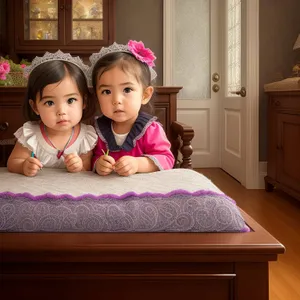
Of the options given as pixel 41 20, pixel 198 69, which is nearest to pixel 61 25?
pixel 41 20

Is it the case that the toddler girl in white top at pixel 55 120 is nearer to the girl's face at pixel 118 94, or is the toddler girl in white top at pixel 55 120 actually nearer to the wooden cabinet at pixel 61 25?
the girl's face at pixel 118 94

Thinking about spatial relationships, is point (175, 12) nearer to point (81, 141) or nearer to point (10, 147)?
point (10, 147)

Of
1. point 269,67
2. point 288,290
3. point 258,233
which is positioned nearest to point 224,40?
point 269,67

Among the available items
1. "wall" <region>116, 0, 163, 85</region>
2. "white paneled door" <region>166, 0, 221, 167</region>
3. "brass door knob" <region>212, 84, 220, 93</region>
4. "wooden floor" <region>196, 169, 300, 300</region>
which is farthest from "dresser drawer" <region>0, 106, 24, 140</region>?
"brass door knob" <region>212, 84, 220, 93</region>

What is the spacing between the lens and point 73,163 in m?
1.26

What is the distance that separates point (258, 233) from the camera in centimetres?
100

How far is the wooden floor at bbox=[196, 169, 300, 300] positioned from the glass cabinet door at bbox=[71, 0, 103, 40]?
1859 mm

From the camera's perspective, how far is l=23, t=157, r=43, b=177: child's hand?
1.20m

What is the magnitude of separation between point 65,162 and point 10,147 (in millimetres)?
1287

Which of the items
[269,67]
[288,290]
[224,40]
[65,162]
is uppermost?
[224,40]

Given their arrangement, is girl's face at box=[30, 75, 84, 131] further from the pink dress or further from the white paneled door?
the white paneled door

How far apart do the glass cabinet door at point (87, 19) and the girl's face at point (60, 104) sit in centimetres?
393

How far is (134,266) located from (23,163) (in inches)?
18.9

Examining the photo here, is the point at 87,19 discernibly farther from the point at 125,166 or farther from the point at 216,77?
the point at 125,166
